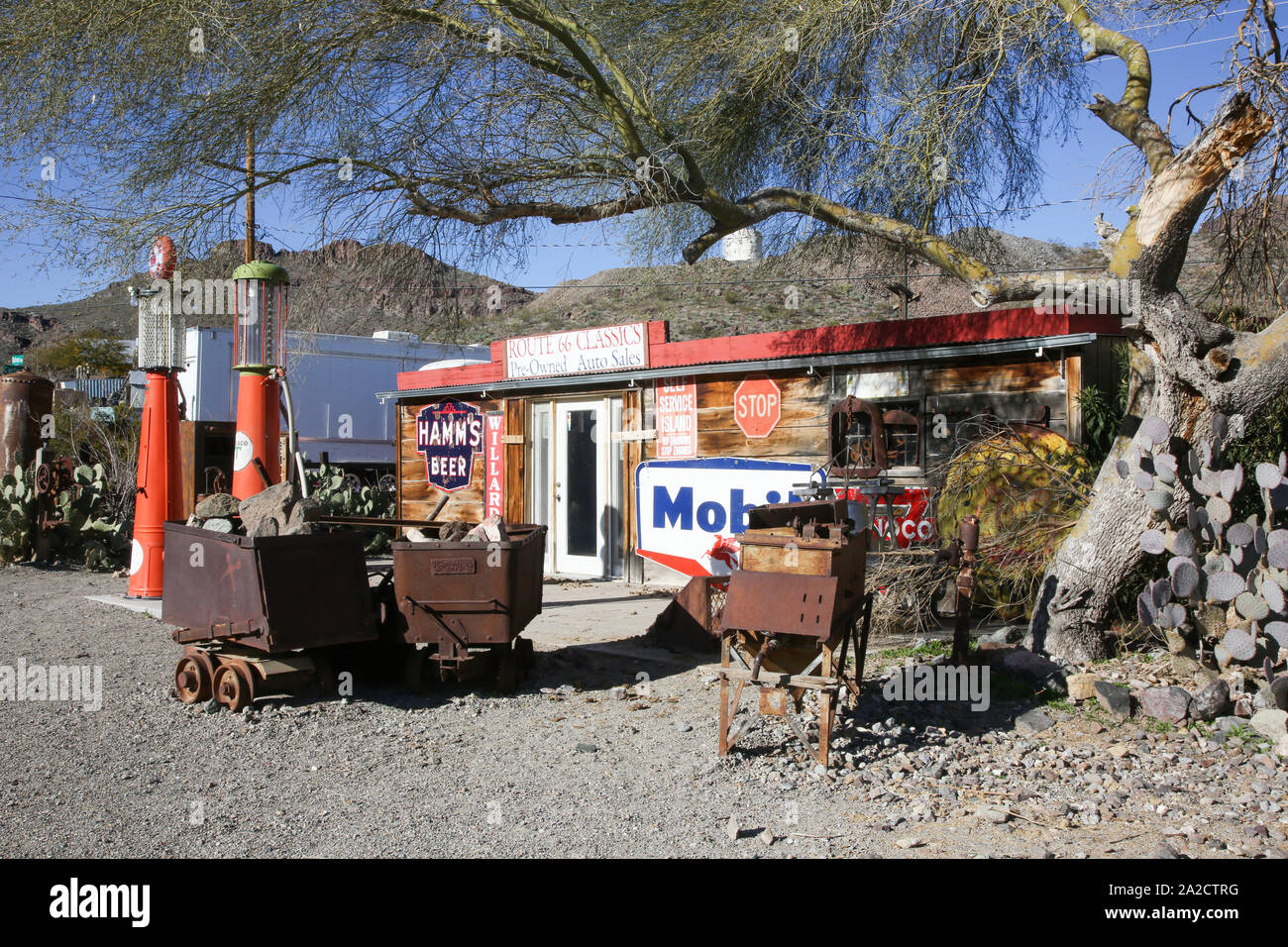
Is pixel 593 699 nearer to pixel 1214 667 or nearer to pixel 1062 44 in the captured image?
pixel 1214 667

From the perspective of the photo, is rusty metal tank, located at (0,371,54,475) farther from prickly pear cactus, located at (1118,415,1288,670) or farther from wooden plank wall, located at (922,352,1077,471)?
prickly pear cactus, located at (1118,415,1288,670)

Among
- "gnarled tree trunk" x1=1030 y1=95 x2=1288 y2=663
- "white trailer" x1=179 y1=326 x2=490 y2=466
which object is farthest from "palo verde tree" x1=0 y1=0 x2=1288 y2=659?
"white trailer" x1=179 y1=326 x2=490 y2=466

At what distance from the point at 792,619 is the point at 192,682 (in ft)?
13.3

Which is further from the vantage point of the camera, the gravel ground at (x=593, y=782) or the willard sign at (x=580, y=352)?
the willard sign at (x=580, y=352)

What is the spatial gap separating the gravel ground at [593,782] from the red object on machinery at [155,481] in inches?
140

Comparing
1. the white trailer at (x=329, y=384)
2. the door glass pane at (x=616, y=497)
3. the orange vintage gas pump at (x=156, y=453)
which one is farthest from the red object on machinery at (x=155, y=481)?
the white trailer at (x=329, y=384)

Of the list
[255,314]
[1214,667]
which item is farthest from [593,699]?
[255,314]

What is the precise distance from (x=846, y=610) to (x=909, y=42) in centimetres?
589

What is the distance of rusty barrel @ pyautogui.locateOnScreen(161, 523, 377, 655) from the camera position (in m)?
6.22

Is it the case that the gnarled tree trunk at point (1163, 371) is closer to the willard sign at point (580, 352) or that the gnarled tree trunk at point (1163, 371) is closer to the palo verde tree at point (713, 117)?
the palo verde tree at point (713, 117)

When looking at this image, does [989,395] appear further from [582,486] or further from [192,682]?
[192,682]

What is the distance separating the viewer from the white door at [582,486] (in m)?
12.1

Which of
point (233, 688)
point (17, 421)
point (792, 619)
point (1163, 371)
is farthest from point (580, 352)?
point (17, 421)

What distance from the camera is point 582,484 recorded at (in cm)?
1242
